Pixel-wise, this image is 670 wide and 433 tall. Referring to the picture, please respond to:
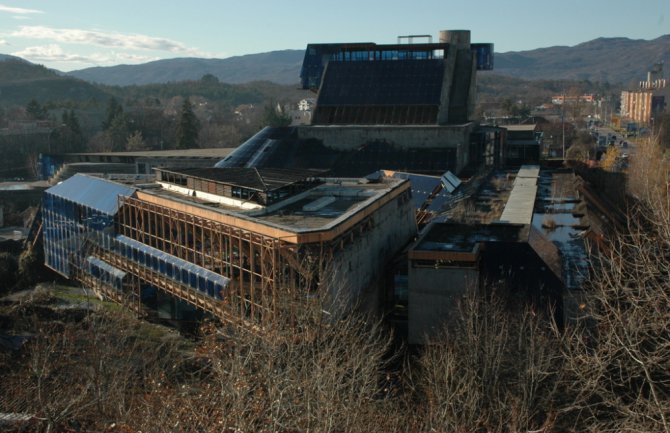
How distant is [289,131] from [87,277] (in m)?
26.5

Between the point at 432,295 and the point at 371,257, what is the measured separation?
3.20 metres

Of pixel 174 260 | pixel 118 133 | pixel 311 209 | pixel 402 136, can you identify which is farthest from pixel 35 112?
pixel 311 209

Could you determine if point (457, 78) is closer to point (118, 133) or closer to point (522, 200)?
point (522, 200)

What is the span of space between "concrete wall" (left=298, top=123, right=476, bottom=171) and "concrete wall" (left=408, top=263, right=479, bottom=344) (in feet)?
92.8

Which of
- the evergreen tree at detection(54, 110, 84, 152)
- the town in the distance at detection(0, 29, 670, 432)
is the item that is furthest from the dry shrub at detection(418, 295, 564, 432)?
the evergreen tree at detection(54, 110, 84, 152)

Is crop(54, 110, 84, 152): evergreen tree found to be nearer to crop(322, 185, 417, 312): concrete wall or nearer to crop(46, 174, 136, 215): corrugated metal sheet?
crop(46, 174, 136, 215): corrugated metal sheet

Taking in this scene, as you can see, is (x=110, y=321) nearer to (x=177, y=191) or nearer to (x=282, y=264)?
(x=282, y=264)

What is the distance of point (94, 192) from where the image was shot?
3750 centimetres

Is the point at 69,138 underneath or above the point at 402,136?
underneath

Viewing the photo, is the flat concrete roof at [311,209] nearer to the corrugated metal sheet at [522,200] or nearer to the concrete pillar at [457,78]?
the corrugated metal sheet at [522,200]

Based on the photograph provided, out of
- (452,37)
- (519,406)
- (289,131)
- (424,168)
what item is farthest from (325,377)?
(452,37)

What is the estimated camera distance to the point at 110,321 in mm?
25531

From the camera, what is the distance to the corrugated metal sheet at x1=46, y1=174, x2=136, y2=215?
116 ft

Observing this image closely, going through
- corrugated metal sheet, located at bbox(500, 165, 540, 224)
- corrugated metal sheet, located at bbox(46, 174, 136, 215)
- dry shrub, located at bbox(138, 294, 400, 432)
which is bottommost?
dry shrub, located at bbox(138, 294, 400, 432)
